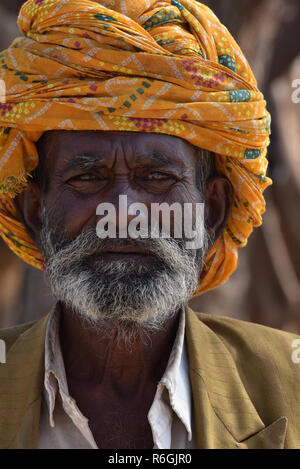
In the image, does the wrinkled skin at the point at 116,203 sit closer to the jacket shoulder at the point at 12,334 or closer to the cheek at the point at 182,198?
the cheek at the point at 182,198

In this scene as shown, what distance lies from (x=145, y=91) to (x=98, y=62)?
0.64ft

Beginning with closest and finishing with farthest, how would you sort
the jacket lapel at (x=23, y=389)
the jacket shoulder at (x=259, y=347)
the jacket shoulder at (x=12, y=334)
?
the jacket lapel at (x=23, y=389), the jacket shoulder at (x=259, y=347), the jacket shoulder at (x=12, y=334)

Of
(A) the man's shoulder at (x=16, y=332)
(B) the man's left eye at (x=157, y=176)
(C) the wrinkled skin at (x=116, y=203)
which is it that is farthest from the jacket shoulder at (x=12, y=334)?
(B) the man's left eye at (x=157, y=176)

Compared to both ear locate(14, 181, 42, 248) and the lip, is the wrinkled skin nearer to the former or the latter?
the lip

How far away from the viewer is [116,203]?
2.44 metres

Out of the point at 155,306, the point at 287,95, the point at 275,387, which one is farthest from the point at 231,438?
the point at 287,95

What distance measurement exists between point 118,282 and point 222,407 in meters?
0.56

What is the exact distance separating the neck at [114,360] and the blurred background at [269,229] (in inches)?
57.6

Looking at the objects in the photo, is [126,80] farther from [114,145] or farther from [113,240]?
[113,240]

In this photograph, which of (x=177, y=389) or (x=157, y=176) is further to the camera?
(x=157, y=176)

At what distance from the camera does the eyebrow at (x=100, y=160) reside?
2.51 meters

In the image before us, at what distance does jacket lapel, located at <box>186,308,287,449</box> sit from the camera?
232 cm

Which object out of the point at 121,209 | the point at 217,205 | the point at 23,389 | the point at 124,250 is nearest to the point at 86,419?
the point at 23,389

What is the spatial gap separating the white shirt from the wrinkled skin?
0.11m
